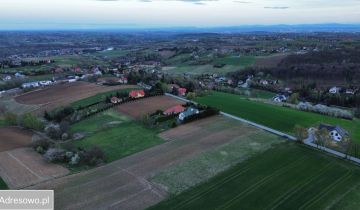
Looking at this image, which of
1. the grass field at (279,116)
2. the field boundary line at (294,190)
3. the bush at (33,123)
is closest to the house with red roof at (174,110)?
the grass field at (279,116)

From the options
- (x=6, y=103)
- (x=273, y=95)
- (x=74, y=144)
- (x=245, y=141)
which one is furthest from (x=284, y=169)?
(x=6, y=103)

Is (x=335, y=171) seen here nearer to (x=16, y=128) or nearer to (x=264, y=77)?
(x=16, y=128)

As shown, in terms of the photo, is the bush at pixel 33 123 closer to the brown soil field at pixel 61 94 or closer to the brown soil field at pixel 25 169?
the brown soil field at pixel 25 169

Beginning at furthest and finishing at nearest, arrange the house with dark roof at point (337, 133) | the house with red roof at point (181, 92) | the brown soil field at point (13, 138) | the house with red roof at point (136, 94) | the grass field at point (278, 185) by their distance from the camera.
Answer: the house with red roof at point (181, 92)
the house with red roof at point (136, 94)
the brown soil field at point (13, 138)
the house with dark roof at point (337, 133)
the grass field at point (278, 185)

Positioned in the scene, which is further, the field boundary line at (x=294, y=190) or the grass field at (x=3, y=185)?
the grass field at (x=3, y=185)

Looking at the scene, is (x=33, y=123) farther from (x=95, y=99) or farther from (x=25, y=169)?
(x=95, y=99)

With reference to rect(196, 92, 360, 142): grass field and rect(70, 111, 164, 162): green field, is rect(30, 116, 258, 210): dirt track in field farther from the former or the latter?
rect(196, 92, 360, 142): grass field

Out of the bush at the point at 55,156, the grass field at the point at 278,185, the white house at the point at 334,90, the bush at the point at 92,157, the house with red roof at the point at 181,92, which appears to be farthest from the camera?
the white house at the point at 334,90
